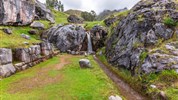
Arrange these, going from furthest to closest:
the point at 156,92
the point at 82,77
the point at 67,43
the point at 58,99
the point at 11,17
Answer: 1. the point at 67,43
2. the point at 11,17
3. the point at 82,77
4. the point at 156,92
5. the point at 58,99

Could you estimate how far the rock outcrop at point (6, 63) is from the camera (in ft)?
101

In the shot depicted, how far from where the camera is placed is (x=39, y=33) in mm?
72062

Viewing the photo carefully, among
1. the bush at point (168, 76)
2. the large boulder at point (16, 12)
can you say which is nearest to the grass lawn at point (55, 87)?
the bush at point (168, 76)

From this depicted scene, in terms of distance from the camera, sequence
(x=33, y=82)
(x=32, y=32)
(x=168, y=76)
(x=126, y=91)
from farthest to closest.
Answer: (x=32, y=32)
(x=33, y=82)
(x=126, y=91)
(x=168, y=76)

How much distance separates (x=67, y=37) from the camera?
2635 inches

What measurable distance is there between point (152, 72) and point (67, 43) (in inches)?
1636

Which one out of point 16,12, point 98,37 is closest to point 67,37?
point 98,37

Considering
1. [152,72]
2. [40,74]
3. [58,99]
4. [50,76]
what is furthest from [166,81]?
[40,74]

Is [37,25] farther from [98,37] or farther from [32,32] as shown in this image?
[98,37]

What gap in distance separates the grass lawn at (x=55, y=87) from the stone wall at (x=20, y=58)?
143 cm

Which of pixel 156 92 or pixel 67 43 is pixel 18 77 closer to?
pixel 156 92

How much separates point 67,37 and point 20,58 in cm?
3104

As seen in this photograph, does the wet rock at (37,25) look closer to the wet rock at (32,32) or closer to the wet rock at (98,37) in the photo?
the wet rock at (32,32)

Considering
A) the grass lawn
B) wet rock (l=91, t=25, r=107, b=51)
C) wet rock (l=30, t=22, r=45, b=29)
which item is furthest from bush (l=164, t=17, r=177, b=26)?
wet rock (l=30, t=22, r=45, b=29)
